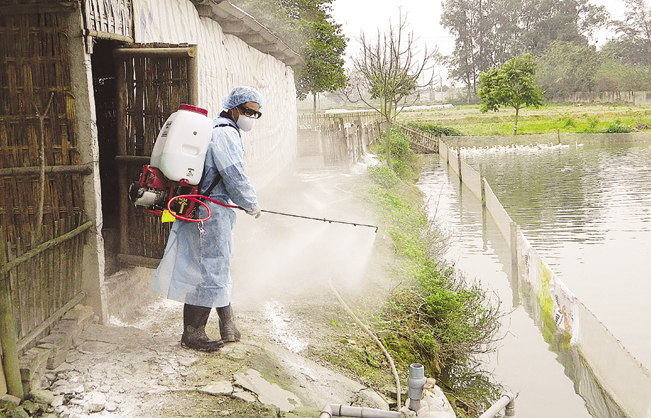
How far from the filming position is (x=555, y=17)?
74.8m

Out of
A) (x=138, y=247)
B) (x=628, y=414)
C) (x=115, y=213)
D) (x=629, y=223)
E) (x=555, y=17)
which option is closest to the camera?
(x=138, y=247)

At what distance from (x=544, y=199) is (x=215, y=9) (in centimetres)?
1529

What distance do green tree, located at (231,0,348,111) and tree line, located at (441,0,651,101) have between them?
4445 cm

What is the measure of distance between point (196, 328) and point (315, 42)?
22467 mm

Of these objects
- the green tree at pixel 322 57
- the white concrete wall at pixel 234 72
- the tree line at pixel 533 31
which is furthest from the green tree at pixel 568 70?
the white concrete wall at pixel 234 72

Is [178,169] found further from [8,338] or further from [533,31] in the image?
[533,31]

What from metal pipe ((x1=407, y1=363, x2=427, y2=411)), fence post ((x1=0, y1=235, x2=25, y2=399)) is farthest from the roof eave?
metal pipe ((x1=407, y1=363, x2=427, y2=411))

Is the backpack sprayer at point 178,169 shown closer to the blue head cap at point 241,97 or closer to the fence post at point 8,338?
the blue head cap at point 241,97

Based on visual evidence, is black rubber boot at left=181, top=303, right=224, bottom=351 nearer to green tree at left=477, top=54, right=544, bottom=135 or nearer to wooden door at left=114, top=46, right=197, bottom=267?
wooden door at left=114, top=46, right=197, bottom=267

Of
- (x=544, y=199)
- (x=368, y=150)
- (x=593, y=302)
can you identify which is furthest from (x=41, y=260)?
(x=368, y=150)

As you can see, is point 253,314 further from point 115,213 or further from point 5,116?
point 5,116

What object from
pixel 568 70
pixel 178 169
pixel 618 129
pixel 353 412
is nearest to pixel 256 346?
pixel 353 412

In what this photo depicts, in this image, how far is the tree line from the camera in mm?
73312

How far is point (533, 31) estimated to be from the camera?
252ft
